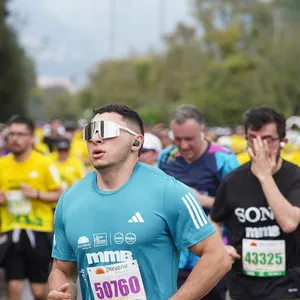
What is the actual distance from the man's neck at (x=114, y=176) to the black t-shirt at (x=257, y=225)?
1719 millimetres

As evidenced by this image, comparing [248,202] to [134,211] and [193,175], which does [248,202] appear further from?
[134,211]

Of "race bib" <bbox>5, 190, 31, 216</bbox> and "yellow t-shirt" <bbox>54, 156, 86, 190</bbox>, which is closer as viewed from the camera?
"race bib" <bbox>5, 190, 31, 216</bbox>

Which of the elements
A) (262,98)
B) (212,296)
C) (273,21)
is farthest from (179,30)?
(212,296)

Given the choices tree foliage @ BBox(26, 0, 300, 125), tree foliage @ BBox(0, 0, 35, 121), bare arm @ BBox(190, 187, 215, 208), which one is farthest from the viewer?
tree foliage @ BBox(26, 0, 300, 125)

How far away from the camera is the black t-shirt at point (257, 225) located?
539 centimetres

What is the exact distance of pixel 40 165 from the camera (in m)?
8.05

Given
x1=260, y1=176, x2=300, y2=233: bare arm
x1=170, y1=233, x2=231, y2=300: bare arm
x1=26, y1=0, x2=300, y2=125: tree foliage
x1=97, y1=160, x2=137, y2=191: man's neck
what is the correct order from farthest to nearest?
x1=26, y1=0, x2=300, y2=125: tree foliage < x1=260, y1=176, x2=300, y2=233: bare arm < x1=97, y1=160, x2=137, y2=191: man's neck < x1=170, y1=233, x2=231, y2=300: bare arm

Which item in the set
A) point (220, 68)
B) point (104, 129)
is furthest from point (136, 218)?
point (220, 68)

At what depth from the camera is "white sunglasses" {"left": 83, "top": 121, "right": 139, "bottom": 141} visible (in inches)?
155

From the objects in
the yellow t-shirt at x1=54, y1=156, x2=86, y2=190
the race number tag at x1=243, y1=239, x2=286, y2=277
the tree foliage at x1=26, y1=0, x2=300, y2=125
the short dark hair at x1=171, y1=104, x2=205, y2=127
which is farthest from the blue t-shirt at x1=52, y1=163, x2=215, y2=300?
the tree foliage at x1=26, y1=0, x2=300, y2=125

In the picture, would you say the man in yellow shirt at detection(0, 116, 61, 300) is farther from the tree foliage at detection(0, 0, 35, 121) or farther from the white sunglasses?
the tree foliage at detection(0, 0, 35, 121)

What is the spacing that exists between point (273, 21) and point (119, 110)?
77.4 metres

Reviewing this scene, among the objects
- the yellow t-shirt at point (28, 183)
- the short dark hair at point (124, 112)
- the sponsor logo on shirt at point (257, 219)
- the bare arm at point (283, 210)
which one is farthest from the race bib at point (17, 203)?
the short dark hair at point (124, 112)

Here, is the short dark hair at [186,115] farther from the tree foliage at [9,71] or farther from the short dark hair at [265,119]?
the tree foliage at [9,71]
